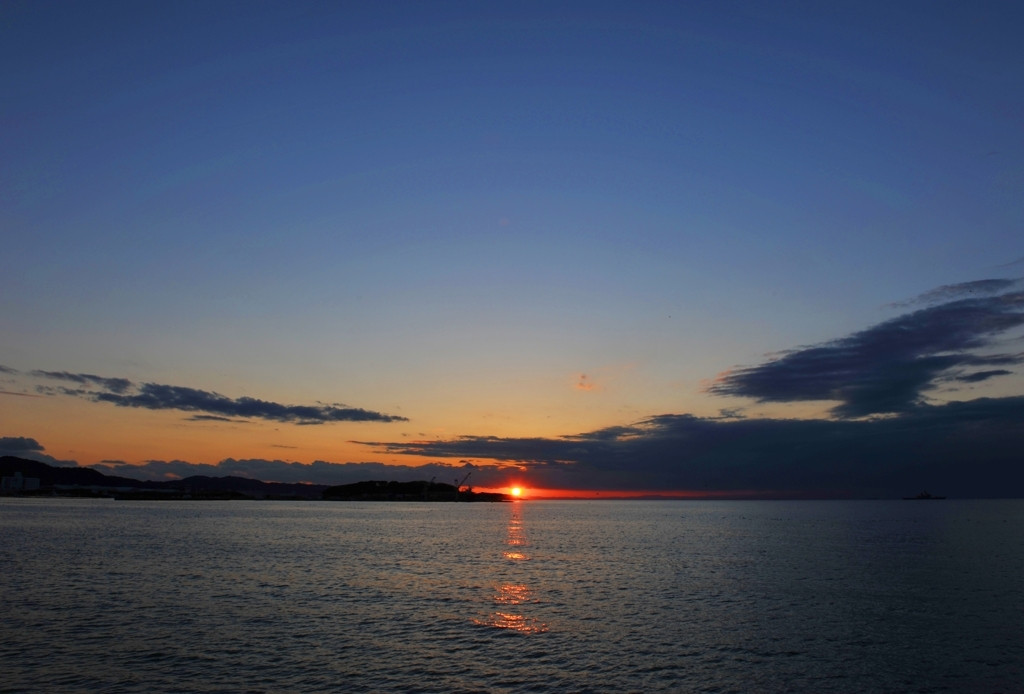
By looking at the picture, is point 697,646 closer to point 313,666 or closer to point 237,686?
point 313,666

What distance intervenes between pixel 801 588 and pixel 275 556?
215 feet

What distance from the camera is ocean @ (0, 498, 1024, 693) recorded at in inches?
1405

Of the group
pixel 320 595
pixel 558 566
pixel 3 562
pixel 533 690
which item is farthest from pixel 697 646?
pixel 3 562

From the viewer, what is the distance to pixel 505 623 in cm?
4925

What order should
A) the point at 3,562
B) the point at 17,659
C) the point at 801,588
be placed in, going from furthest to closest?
1. the point at 3,562
2. the point at 801,588
3. the point at 17,659

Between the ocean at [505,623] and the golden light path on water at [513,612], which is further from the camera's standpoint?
the golden light path on water at [513,612]

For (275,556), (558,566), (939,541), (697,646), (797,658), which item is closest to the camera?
(797,658)

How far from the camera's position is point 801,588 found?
6544cm

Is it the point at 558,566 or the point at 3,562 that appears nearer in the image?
the point at 3,562

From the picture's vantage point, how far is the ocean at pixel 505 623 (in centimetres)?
3569

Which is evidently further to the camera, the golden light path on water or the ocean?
the golden light path on water

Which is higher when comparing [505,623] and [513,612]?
[505,623]

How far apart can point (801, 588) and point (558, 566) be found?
30.3m

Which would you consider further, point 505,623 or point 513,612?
point 513,612
